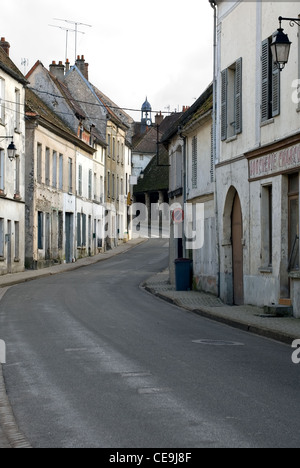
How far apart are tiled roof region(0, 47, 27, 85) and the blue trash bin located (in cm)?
1194

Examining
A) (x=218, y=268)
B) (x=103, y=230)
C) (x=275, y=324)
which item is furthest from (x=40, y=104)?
(x=275, y=324)

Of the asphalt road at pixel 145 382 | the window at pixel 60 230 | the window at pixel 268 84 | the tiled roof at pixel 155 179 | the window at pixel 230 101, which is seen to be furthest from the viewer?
the tiled roof at pixel 155 179

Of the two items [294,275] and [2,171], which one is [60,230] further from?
[294,275]

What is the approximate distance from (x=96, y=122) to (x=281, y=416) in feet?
180

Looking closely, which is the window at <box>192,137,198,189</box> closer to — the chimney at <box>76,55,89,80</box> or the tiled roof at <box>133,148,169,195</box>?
the chimney at <box>76,55,89,80</box>

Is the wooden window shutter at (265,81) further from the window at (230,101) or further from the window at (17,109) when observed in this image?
the window at (17,109)

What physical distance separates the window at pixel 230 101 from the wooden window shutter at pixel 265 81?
202 cm

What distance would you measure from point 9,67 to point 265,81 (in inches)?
726

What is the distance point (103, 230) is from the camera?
61.0m

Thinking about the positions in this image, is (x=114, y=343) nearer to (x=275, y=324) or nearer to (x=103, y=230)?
(x=275, y=324)

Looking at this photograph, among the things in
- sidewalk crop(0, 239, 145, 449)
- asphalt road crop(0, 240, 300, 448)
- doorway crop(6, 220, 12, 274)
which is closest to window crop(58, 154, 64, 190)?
A: sidewalk crop(0, 239, 145, 449)

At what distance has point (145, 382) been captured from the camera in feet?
31.0

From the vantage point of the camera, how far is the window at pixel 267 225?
65.9 feet

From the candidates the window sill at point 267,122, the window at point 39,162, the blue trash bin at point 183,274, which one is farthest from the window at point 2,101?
the window sill at point 267,122
